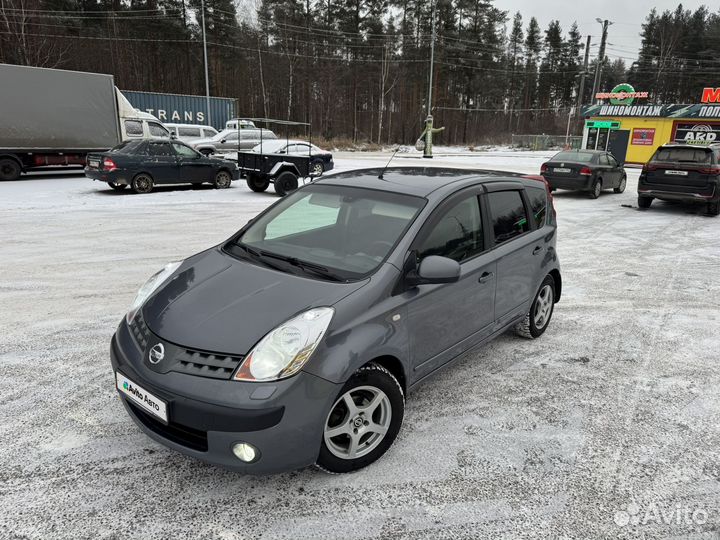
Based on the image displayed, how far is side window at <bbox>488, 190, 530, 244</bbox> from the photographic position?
406 centimetres

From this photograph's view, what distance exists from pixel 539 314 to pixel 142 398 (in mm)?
3709

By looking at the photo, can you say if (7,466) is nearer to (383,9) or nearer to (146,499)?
(146,499)

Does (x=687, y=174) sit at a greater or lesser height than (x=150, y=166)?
greater

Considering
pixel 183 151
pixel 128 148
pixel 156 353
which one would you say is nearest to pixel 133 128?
pixel 183 151

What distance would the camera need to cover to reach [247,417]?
2.40m

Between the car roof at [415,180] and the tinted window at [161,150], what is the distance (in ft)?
39.0

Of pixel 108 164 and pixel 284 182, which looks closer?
pixel 108 164

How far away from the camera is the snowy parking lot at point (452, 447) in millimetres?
2576

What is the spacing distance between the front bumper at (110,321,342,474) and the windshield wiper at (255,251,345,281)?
746 millimetres

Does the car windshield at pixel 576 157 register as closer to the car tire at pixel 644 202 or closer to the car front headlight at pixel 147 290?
the car tire at pixel 644 202

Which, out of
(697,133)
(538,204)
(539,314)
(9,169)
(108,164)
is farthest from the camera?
(697,133)

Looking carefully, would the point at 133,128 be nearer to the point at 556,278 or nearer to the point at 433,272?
the point at 556,278

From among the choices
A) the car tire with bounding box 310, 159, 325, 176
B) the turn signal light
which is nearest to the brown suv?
the car tire with bounding box 310, 159, 325, 176

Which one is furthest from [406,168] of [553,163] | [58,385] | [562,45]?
[562,45]
